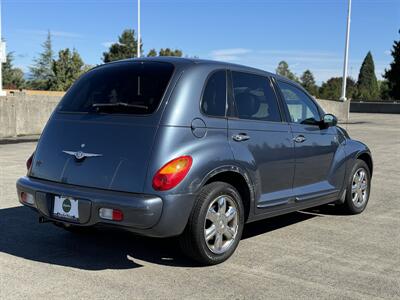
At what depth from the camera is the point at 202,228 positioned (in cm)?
428

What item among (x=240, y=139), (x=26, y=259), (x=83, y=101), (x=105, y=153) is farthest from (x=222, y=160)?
(x=26, y=259)

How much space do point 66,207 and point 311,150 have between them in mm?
2817

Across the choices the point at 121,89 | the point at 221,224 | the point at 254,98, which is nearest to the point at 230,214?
the point at 221,224

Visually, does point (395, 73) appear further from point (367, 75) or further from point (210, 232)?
point (210, 232)

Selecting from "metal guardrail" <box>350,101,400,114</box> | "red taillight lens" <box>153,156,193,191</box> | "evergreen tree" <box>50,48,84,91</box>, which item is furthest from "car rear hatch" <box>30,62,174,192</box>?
"evergreen tree" <box>50,48,84,91</box>

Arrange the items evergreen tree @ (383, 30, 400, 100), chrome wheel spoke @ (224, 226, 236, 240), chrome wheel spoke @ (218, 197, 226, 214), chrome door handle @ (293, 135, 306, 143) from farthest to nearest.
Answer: evergreen tree @ (383, 30, 400, 100), chrome door handle @ (293, 135, 306, 143), chrome wheel spoke @ (224, 226, 236, 240), chrome wheel spoke @ (218, 197, 226, 214)

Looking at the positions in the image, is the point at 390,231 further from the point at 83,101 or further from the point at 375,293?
the point at 83,101

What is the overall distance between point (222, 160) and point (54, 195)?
1.46 metres

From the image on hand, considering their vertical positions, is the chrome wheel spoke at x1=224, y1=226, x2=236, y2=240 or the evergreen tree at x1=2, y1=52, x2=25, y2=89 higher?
the evergreen tree at x1=2, y1=52, x2=25, y2=89

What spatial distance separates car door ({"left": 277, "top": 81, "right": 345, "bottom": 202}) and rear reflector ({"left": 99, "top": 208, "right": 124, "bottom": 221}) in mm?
2190

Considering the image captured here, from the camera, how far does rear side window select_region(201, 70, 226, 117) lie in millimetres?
4527

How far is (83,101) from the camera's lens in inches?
187

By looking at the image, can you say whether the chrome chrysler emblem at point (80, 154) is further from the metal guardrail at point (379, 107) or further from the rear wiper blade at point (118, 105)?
the metal guardrail at point (379, 107)

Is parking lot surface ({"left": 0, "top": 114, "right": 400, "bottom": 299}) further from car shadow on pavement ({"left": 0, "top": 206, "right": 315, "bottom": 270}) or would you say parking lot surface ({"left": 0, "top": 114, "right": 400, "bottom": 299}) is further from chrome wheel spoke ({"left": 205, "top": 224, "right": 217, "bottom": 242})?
chrome wheel spoke ({"left": 205, "top": 224, "right": 217, "bottom": 242})
